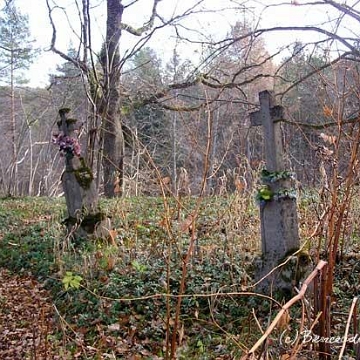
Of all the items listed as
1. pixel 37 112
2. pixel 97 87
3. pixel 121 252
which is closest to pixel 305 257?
pixel 121 252

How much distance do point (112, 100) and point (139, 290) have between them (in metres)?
6.96

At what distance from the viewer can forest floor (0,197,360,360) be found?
136 inches

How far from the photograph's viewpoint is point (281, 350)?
1500 millimetres

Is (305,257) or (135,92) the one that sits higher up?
(135,92)

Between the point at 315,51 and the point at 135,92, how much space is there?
6860mm

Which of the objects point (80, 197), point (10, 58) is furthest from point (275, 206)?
point (10, 58)

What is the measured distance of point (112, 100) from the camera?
35.0 ft

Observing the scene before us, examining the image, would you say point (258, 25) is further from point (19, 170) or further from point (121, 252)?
point (19, 170)

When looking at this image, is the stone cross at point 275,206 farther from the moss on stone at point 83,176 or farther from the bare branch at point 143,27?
the bare branch at point 143,27

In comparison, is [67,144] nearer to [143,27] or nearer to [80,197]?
[80,197]

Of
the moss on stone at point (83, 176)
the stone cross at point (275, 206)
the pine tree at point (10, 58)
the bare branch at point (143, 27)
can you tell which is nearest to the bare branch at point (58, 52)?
the bare branch at point (143, 27)

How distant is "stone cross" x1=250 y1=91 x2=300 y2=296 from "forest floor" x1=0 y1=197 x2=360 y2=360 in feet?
1.34

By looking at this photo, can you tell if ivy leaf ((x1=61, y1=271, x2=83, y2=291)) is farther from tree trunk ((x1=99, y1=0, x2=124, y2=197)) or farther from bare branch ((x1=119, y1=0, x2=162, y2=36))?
bare branch ((x1=119, y1=0, x2=162, y2=36))

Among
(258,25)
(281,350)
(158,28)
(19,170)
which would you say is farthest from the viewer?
(19,170)
